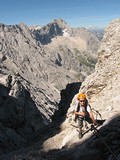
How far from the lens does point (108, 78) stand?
30.9 meters

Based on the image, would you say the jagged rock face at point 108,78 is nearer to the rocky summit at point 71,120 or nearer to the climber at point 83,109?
the rocky summit at point 71,120

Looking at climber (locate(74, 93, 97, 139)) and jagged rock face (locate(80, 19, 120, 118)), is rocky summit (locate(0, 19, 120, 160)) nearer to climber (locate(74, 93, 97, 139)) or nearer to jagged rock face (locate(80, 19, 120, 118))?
jagged rock face (locate(80, 19, 120, 118))

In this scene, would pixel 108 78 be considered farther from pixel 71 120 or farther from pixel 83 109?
pixel 83 109

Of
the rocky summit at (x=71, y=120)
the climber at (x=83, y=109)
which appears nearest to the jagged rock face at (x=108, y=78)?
the rocky summit at (x=71, y=120)

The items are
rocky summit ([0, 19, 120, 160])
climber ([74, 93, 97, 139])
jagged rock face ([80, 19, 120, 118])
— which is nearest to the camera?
rocky summit ([0, 19, 120, 160])

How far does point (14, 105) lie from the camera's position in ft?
205

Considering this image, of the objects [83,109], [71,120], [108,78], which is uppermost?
[108,78]

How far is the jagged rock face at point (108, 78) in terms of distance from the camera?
1074 inches

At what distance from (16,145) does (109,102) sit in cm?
2433

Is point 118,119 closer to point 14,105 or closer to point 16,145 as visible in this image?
point 16,145

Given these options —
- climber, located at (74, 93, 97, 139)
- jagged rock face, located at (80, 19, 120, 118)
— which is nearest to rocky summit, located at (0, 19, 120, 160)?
jagged rock face, located at (80, 19, 120, 118)

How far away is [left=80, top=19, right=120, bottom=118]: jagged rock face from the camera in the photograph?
27277 mm

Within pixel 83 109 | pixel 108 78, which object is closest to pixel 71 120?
pixel 108 78

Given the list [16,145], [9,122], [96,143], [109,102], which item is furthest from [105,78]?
[9,122]
